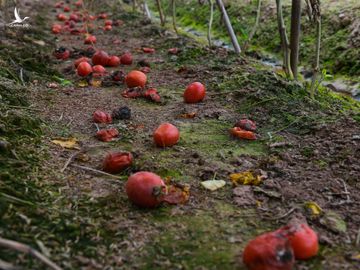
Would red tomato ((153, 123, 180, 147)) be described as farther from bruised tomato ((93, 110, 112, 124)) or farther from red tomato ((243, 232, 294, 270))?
red tomato ((243, 232, 294, 270))

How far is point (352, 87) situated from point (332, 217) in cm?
475

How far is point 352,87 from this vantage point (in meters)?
7.08

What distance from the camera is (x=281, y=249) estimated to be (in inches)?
86.0

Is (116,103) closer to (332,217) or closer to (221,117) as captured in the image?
(221,117)

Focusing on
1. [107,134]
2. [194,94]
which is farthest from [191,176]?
[194,94]

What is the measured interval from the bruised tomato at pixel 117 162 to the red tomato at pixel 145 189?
51 centimetres

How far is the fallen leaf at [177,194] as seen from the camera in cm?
295

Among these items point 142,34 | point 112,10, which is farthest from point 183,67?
point 112,10

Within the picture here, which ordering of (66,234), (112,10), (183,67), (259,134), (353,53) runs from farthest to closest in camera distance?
1. (112,10)
2. (353,53)
3. (183,67)
4. (259,134)
5. (66,234)

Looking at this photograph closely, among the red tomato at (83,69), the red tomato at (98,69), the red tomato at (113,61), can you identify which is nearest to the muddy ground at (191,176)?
the red tomato at (83,69)

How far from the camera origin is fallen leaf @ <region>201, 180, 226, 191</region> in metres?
3.21

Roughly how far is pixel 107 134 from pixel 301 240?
2.25m

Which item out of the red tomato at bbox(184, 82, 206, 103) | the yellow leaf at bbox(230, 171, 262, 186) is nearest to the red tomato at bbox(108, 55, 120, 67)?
the red tomato at bbox(184, 82, 206, 103)

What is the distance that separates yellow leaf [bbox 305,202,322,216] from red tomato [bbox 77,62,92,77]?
430cm
